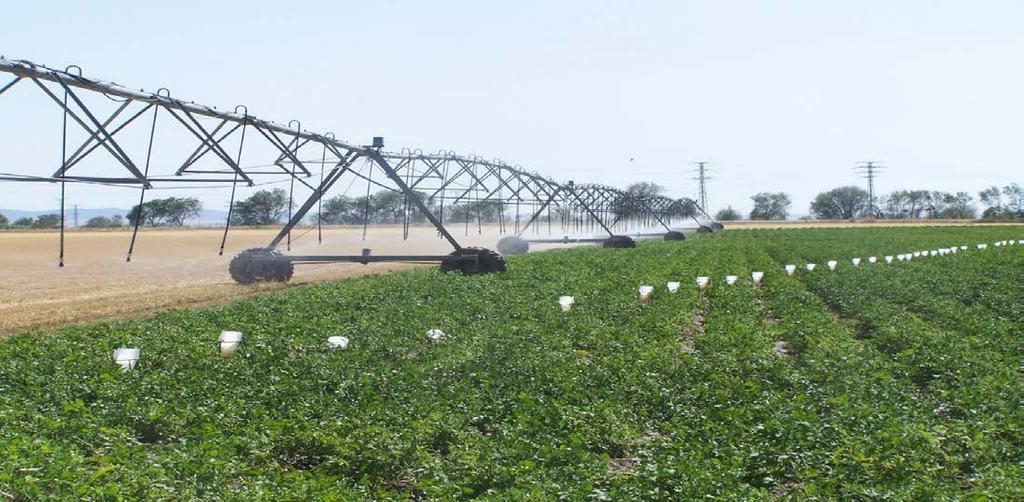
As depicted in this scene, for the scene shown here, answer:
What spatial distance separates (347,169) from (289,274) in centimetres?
323

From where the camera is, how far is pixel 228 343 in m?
11.8

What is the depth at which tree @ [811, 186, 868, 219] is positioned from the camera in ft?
552

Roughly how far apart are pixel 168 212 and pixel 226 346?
92746 mm

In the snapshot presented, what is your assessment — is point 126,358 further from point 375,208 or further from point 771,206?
point 771,206

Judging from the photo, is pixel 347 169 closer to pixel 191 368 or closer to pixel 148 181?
pixel 148 181

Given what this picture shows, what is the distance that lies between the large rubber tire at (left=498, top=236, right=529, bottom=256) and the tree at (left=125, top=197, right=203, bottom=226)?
46624mm

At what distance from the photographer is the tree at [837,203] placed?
16825cm

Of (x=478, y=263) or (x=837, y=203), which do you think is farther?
(x=837, y=203)

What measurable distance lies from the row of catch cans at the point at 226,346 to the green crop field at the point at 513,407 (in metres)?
0.12

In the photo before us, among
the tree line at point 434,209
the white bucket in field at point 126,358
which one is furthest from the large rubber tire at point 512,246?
the white bucket in field at point 126,358

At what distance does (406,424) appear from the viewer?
8461 millimetres

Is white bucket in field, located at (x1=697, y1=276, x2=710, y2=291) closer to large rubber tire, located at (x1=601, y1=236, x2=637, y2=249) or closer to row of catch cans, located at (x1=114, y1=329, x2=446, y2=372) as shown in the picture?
row of catch cans, located at (x1=114, y1=329, x2=446, y2=372)

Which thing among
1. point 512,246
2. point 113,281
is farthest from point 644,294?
point 512,246

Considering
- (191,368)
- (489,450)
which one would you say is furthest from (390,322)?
(489,450)
